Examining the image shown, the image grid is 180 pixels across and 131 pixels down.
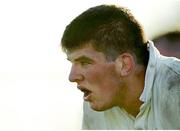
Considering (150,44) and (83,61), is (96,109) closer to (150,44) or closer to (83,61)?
(83,61)

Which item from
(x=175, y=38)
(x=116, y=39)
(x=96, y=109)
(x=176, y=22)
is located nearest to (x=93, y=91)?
(x=96, y=109)

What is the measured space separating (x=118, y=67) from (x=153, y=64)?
0.40 feet

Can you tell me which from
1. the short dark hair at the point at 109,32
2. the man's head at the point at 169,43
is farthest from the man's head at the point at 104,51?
the man's head at the point at 169,43

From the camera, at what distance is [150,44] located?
74.7 inches

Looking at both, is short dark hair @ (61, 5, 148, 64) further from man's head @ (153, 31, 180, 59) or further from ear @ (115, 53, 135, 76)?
man's head @ (153, 31, 180, 59)

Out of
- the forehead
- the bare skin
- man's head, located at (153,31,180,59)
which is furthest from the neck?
man's head, located at (153,31,180,59)

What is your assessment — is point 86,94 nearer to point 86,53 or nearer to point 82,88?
point 82,88

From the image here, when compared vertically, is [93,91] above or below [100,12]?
below

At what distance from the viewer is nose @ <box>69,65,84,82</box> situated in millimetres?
1796

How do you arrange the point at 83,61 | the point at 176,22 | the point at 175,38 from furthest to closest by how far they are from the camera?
the point at 175,38 < the point at 176,22 < the point at 83,61

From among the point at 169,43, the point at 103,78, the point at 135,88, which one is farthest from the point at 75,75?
the point at 169,43

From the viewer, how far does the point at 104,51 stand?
186cm

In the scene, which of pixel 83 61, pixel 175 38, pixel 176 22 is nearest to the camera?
pixel 83 61

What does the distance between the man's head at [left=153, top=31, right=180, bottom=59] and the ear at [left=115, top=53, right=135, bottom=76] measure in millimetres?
2812
